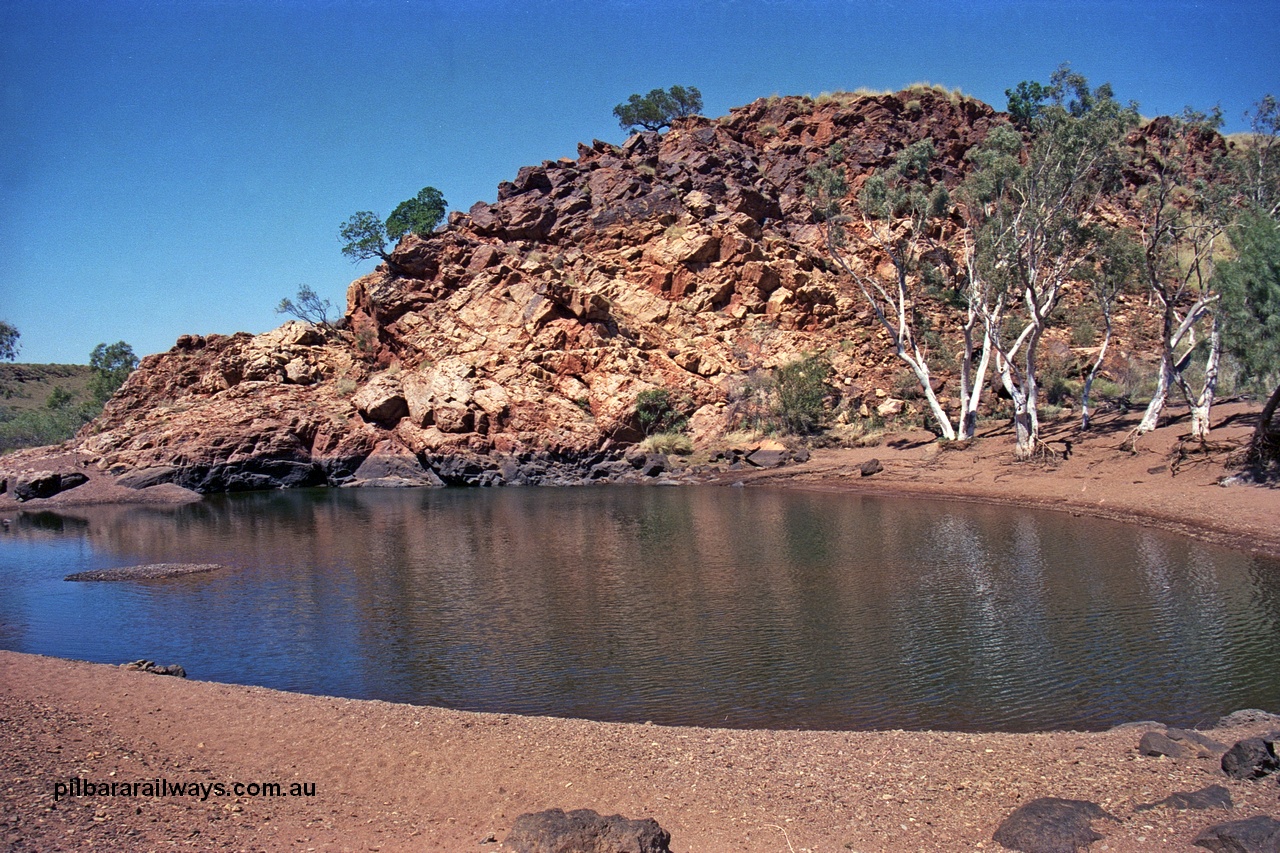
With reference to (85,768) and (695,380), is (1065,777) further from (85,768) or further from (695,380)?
(695,380)

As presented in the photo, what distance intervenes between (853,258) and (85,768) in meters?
49.9

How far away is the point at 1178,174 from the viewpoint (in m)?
26.8

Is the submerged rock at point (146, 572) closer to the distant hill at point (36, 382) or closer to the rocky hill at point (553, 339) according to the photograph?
the rocky hill at point (553, 339)

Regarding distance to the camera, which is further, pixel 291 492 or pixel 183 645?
pixel 291 492

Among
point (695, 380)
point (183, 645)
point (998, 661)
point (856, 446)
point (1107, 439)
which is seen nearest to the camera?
point (998, 661)

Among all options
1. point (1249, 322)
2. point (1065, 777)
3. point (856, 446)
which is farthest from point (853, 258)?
point (1065, 777)

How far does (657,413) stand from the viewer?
4550 centimetres

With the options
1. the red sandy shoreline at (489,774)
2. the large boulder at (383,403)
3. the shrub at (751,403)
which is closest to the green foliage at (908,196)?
the shrub at (751,403)

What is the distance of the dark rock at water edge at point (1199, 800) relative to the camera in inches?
257

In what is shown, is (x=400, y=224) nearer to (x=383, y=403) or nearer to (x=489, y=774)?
(x=383, y=403)

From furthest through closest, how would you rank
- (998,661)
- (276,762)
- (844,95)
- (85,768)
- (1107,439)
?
(844,95) < (1107,439) < (998,661) < (276,762) < (85,768)

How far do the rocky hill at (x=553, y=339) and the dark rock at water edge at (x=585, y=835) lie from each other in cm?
3629

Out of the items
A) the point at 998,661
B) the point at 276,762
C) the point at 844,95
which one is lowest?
the point at 998,661

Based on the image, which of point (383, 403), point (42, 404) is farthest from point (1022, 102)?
point (42, 404)
